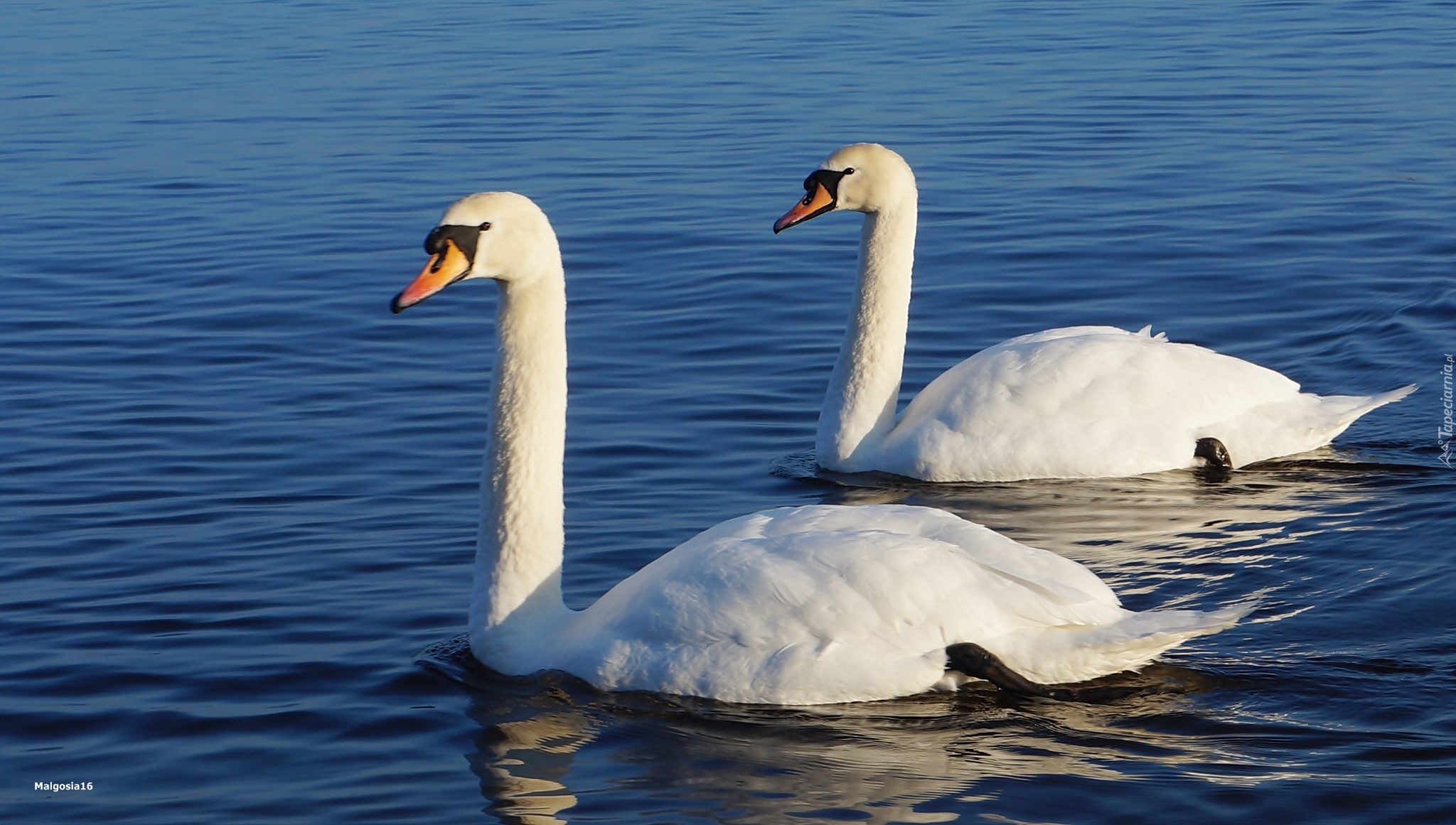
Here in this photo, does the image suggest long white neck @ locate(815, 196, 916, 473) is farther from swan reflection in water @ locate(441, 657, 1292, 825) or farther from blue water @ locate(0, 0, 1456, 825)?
swan reflection in water @ locate(441, 657, 1292, 825)

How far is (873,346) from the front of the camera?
9.94 meters

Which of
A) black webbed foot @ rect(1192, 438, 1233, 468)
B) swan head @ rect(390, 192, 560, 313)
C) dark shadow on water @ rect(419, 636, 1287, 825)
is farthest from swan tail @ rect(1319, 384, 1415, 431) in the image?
swan head @ rect(390, 192, 560, 313)

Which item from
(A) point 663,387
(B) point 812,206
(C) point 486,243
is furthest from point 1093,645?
(A) point 663,387

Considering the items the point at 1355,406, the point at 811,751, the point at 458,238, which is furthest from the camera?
the point at 1355,406

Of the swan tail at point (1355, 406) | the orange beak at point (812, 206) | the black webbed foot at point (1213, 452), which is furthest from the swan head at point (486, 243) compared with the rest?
the swan tail at point (1355, 406)

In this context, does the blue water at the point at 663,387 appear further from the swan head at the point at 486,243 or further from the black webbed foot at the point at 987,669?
the swan head at the point at 486,243

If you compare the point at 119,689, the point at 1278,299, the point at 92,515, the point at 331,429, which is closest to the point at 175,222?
the point at 331,429

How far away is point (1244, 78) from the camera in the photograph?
69.4 ft

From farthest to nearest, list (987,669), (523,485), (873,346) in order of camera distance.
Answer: (873,346), (523,485), (987,669)

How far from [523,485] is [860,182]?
3965 millimetres

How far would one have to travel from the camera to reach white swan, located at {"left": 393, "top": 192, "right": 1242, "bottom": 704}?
6094 mm

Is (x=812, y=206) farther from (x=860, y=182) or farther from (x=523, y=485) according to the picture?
(x=523, y=485)

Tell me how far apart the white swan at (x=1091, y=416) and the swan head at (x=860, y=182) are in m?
1.09

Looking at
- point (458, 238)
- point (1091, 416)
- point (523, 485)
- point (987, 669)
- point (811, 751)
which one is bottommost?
point (811, 751)
